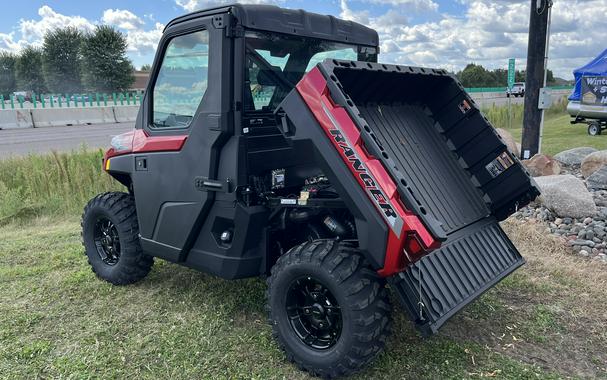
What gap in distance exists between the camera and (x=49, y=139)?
16734 millimetres

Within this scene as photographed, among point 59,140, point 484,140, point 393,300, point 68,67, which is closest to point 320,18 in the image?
point 484,140

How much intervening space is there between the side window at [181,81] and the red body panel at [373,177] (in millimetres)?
1035

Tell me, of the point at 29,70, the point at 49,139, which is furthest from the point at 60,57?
the point at 49,139

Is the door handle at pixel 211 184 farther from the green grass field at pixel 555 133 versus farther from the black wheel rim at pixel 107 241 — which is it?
the green grass field at pixel 555 133

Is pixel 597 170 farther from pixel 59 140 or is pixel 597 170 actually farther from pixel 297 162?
pixel 59 140

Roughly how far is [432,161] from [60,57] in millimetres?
54102

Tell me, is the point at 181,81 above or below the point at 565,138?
above

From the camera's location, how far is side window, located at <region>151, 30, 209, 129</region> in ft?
12.1

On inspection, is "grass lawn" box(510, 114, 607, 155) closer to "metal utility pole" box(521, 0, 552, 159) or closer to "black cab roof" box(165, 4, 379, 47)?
"metal utility pole" box(521, 0, 552, 159)

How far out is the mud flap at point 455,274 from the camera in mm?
2971

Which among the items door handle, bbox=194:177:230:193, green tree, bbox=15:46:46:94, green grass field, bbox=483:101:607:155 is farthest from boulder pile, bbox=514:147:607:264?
green tree, bbox=15:46:46:94

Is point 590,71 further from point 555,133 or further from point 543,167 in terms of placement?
point 543,167

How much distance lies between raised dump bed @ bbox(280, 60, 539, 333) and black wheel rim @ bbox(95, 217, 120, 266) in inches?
95.0

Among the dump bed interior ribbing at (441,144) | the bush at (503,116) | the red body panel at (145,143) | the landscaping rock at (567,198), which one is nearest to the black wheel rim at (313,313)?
the dump bed interior ribbing at (441,144)
